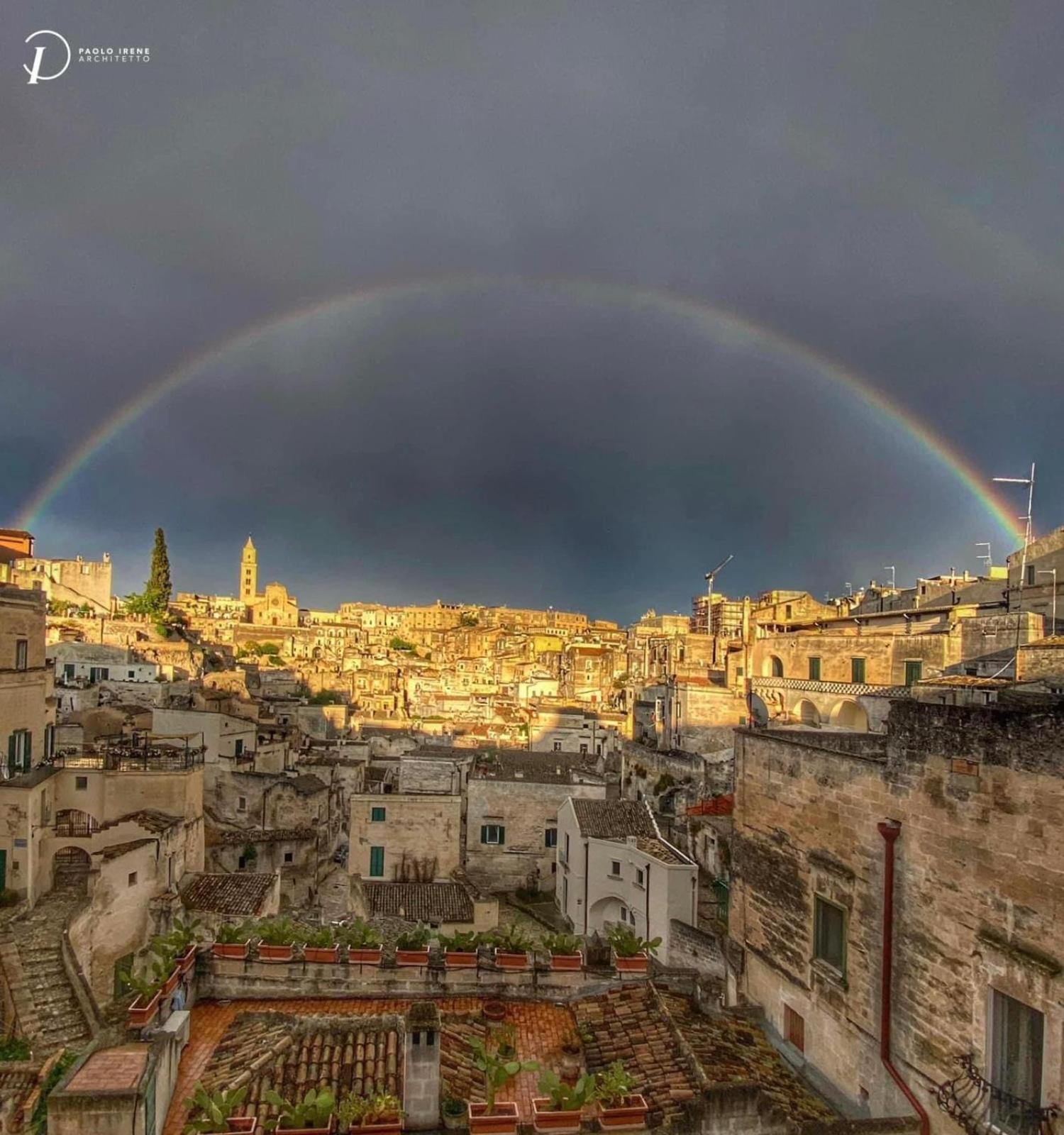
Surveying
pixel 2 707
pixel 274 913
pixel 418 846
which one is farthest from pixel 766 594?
pixel 2 707

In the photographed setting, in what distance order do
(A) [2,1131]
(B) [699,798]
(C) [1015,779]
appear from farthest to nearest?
1. (B) [699,798]
2. (A) [2,1131]
3. (C) [1015,779]

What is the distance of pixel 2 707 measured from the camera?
2594 centimetres

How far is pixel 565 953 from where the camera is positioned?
1361cm

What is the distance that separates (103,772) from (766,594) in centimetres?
5837

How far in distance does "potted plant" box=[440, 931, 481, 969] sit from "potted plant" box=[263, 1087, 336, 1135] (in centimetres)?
454

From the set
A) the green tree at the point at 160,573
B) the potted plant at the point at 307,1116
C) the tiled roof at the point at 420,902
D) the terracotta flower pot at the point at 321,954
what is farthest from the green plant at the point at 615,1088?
the green tree at the point at 160,573

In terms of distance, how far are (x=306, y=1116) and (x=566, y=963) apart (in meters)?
5.95

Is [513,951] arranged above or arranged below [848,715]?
below

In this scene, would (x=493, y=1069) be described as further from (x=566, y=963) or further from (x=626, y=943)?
(x=626, y=943)

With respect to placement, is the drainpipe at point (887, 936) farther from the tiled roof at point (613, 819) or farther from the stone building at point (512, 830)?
the stone building at point (512, 830)

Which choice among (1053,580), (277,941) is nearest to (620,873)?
(277,941)

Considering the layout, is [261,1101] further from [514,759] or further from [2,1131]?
[514,759]

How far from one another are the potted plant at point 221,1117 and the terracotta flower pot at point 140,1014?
1760 millimetres

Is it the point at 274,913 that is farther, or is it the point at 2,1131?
the point at 274,913
